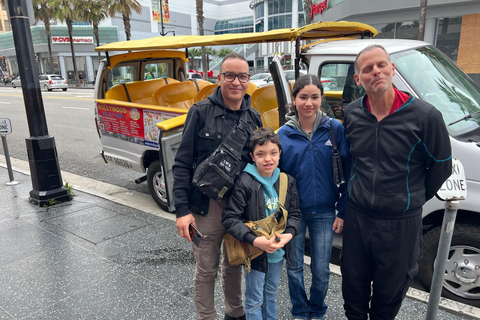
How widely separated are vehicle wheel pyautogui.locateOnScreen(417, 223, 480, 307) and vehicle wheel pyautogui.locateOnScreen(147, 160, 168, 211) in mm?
3302

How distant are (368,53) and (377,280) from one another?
1383 millimetres

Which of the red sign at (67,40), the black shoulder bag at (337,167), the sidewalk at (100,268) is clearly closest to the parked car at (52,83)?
the red sign at (67,40)

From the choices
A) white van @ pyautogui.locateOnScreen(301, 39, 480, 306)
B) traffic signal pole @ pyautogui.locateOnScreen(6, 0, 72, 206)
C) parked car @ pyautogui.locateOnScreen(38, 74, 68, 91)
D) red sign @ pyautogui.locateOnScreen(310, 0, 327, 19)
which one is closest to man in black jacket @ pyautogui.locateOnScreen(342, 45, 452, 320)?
white van @ pyautogui.locateOnScreen(301, 39, 480, 306)

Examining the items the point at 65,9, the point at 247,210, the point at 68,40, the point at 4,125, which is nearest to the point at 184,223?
the point at 247,210

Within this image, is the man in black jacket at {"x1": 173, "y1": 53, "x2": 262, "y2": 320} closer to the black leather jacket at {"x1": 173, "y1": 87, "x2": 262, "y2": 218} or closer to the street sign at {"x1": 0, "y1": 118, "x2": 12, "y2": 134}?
the black leather jacket at {"x1": 173, "y1": 87, "x2": 262, "y2": 218}

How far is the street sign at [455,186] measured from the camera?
6.63 feet

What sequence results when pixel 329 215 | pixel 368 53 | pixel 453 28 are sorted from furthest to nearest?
pixel 453 28 → pixel 329 215 → pixel 368 53

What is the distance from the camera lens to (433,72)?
3.36 metres

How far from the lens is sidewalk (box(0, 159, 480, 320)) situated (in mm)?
2982

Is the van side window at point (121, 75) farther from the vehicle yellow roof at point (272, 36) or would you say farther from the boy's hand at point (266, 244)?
the boy's hand at point (266, 244)

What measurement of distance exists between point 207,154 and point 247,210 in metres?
0.45

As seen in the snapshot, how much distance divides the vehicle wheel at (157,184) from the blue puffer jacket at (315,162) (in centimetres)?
292

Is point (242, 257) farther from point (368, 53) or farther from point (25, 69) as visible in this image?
point (25, 69)

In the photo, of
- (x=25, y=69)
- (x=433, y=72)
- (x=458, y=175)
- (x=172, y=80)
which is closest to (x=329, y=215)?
(x=458, y=175)
